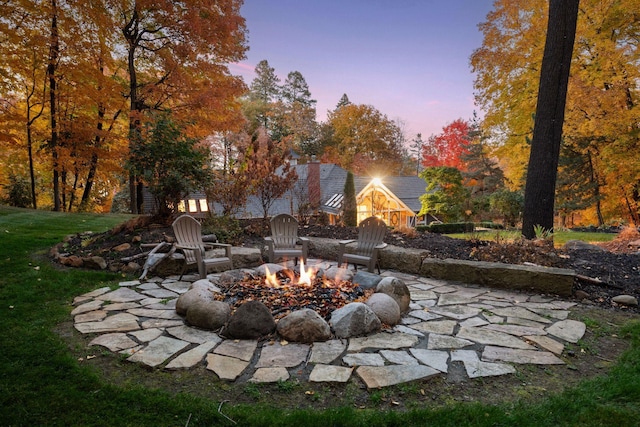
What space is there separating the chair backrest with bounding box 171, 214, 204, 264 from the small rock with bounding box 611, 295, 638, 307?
4.91 m

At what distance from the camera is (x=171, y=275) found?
464 centimetres

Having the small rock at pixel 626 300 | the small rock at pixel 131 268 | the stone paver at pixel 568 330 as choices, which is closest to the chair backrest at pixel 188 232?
the small rock at pixel 131 268

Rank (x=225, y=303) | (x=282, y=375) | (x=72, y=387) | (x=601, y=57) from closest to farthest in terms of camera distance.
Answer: (x=72, y=387) → (x=282, y=375) → (x=225, y=303) → (x=601, y=57)

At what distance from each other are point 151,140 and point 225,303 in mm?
3834

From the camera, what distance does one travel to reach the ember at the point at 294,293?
3.21 m

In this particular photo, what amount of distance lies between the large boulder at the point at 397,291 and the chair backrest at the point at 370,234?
1.33 metres

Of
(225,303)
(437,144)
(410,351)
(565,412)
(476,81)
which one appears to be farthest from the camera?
(437,144)

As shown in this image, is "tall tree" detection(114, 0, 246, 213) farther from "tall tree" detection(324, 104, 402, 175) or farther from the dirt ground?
"tall tree" detection(324, 104, 402, 175)

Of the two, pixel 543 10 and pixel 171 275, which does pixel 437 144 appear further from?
pixel 171 275

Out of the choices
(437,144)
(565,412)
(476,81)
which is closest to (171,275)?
(565,412)

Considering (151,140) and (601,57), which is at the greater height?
(601,57)

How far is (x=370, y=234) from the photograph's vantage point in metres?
4.95

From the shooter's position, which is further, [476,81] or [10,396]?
[476,81]

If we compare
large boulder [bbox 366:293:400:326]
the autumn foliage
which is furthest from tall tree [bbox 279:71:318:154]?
large boulder [bbox 366:293:400:326]
